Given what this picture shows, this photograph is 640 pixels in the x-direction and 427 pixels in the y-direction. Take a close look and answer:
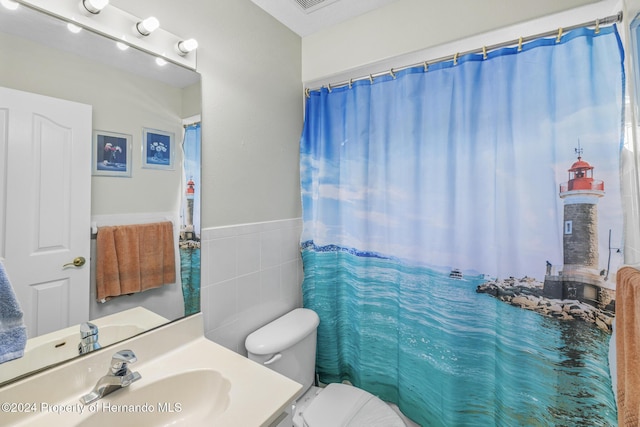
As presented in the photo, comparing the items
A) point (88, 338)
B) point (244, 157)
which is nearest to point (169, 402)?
point (88, 338)

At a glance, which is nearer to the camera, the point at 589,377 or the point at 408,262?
the point at 589,377

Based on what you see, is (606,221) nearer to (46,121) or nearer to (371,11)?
(371,11)

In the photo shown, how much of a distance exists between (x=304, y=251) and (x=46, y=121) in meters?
1.31

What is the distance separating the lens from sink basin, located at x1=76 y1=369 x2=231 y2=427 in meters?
0.80

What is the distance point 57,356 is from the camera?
0.84 meters

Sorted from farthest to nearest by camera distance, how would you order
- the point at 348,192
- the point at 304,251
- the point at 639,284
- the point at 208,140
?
the point at 304,251 → the point at 348,192 → the point at 208,140 → the point at 639,284

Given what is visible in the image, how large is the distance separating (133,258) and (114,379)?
1.29ft

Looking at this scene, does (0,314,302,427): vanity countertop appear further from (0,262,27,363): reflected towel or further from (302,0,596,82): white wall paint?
(302,0,596,82): white wall paint

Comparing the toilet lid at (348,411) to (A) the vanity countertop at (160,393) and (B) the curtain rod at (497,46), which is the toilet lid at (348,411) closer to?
(A) the vanity countertop at (160,393)

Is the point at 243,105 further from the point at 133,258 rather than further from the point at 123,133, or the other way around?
the point at 133,258

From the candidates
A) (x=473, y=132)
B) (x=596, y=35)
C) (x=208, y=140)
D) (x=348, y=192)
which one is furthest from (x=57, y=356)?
(x=596, y=35)

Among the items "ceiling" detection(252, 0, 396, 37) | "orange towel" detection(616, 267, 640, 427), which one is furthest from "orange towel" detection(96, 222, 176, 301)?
"orange towel" detection(616, 267, 640, 427)

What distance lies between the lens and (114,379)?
0.83 metres

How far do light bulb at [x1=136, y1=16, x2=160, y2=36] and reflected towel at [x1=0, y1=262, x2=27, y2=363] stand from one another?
867 millimetres
